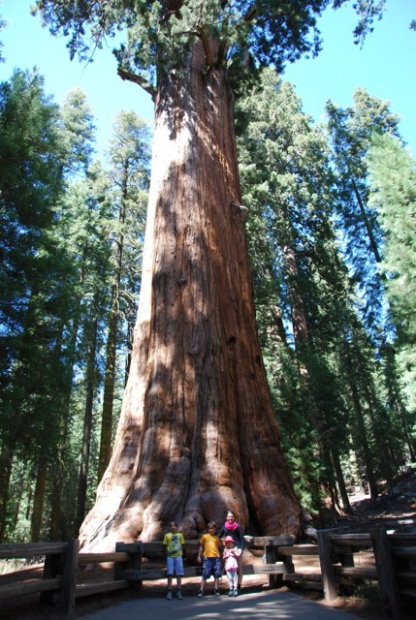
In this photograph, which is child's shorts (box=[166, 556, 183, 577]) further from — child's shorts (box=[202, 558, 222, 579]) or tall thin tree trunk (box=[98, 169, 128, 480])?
tall thin tree trunk (box=[98, 169, 128, 480])

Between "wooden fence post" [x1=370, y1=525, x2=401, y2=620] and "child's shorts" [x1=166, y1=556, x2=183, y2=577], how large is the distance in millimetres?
2416

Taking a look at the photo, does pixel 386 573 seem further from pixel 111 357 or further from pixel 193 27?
pixel 111 357

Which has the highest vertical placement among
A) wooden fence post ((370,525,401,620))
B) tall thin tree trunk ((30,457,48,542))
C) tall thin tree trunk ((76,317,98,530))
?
tall thin tree trunk ((76,317,98,530))

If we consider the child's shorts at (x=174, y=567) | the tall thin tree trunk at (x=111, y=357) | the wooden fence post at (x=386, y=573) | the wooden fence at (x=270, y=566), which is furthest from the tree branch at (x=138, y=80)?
the wooden fence post at (x=386, y=573)

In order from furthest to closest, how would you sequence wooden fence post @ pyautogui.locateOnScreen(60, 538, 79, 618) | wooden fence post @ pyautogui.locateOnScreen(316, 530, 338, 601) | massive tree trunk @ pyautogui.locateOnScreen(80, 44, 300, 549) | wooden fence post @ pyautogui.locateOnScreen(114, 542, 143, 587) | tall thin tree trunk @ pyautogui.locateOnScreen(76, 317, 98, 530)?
tall thin tree trunk @ pyautogui.locateOnScreen(76, 317, 98, 530), massive tree trunk @ pyautogui.locateOnScreen(80, 44, 300, 549), wooden fence post @ pyautogui.locateOnScreen(114, 542, 143, 587), wooden fence post @ pyautogui.locateOnScreen(316, 530, 338, 601), wooden fence post @ pyautogui.locateOnScreen(60, 538, 79, 618)

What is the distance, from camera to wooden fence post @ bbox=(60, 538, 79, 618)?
4823 mm

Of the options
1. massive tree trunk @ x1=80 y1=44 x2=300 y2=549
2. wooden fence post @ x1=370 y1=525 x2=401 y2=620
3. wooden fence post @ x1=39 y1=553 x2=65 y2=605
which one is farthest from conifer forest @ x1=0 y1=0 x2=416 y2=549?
wooden fence post @ x1=370 y1=525 x2=401 y2=620

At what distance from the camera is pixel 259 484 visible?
7.54m

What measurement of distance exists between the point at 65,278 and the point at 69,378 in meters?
3.04

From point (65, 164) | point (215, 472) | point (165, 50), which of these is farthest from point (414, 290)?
point (65, 164)

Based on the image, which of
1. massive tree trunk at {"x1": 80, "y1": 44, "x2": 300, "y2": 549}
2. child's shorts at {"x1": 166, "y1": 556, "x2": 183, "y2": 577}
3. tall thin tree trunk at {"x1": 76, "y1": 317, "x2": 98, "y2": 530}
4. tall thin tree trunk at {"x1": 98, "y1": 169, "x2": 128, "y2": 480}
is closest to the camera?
child's shorts at {"x1": 166, "y1": 556, "x2": 183, "y2": 577}

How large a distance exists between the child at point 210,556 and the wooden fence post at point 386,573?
2.10 m

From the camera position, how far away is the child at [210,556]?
5980 mm

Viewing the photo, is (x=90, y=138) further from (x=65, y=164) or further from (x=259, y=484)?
(x=259, y=484)
